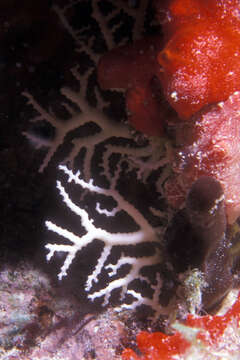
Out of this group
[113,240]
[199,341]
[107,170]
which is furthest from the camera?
[107,170]

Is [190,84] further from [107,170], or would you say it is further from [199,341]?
[199,341]

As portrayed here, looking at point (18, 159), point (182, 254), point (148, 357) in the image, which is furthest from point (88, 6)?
point (148, 357)

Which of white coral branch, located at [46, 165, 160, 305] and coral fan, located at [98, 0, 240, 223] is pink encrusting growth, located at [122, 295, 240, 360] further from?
coral fan, located at [98, 0, 240, 223]

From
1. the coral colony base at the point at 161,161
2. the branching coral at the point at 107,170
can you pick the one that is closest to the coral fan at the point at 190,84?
the coral colony base at the point at 161,161

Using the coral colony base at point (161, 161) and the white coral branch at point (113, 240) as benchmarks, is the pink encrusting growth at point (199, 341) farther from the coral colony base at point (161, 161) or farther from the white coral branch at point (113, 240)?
the white coral branch at point (113, 240)

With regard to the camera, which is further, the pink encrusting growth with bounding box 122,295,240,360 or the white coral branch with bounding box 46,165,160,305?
the white coral branch with bounding box 46,165,160,305

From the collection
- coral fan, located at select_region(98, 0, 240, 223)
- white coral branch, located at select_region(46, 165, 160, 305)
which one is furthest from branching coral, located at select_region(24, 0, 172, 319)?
coral fan, located at select_region(98, 0, 240, 223)

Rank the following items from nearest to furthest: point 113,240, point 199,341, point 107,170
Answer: point 199,341, point 113,240, point 107,170

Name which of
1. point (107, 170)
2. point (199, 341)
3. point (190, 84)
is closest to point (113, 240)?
point (107, 170)

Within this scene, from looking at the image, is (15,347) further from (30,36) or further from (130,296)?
(30,36)
